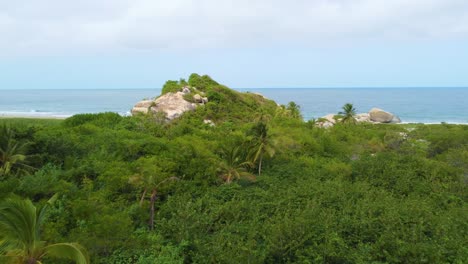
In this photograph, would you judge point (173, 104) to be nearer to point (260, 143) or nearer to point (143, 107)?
point (143, 107)

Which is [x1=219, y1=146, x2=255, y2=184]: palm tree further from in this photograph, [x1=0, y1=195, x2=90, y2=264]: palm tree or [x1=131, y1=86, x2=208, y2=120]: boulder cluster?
[x1=131, y1=86, x2=208, y2=120]: boulder cluster

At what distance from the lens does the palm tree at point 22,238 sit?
34.6 feet

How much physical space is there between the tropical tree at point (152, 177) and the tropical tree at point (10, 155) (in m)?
6.95

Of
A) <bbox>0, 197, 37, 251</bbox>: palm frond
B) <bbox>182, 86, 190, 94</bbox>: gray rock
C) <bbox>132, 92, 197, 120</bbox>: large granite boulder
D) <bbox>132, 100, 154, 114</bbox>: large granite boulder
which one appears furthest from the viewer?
<bbox>182, 86, 190, 94</bbox>: gray rock

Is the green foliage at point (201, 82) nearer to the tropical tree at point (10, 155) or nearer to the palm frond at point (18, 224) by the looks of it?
the tropical tree at point (10, 155)

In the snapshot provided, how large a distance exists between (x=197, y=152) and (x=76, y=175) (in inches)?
331

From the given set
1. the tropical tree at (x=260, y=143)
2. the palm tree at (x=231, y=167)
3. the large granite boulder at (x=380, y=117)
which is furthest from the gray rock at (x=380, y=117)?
the palm tree at (x=231, y=167)

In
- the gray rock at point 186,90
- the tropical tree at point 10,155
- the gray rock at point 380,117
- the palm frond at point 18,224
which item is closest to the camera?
the palm frond at point 18,224

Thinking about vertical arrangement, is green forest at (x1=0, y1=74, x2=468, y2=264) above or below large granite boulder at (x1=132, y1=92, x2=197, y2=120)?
below

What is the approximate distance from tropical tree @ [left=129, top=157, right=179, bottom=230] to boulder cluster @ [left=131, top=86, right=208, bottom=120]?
2212 centimetres

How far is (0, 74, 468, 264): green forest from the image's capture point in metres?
14.5

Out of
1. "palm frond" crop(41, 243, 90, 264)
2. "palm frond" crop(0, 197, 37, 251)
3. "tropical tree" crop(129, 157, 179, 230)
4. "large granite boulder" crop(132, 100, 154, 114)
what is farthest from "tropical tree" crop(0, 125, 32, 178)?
"large granite boulder" crop(132, 100, 154, 114)

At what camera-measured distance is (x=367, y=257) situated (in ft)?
47.8

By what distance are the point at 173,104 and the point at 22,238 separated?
38.9 m
